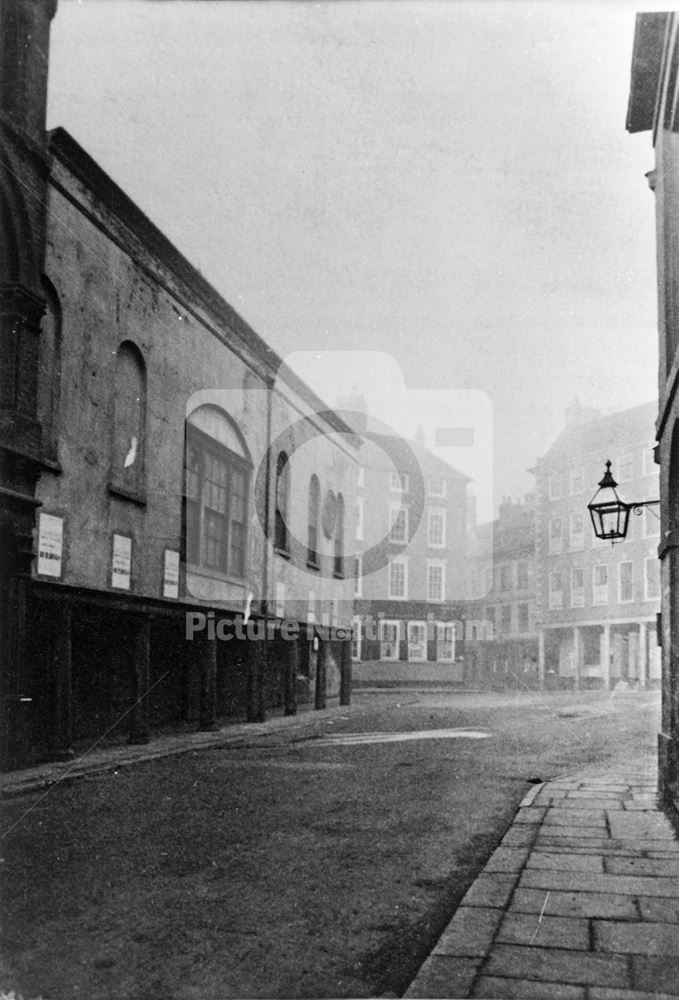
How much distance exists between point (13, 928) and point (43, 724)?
223 inches

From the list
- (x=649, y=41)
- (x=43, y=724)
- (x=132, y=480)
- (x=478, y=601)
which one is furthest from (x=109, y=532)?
(x=478, y=601)

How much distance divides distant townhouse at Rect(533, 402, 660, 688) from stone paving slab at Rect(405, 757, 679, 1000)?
107ft

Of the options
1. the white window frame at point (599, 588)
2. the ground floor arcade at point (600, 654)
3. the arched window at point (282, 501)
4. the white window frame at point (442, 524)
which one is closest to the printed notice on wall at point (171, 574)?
the arched window at point (282, 501)

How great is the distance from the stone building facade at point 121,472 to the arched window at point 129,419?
0.09ft

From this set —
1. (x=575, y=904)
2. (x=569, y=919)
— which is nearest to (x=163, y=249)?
(x=575, y=904)

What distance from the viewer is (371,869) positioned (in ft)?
15.8

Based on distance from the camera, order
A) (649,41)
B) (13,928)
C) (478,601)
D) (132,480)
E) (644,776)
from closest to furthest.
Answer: (13,928)
(649,41)
(644,776)
(132,480)
(478,601)

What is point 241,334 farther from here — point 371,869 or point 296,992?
point 296,992

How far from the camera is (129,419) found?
11.2 m

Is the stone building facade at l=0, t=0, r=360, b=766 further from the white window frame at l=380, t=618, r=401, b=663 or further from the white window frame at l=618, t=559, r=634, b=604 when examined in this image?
the white window frame at l=618, t=559, r=634, b=604

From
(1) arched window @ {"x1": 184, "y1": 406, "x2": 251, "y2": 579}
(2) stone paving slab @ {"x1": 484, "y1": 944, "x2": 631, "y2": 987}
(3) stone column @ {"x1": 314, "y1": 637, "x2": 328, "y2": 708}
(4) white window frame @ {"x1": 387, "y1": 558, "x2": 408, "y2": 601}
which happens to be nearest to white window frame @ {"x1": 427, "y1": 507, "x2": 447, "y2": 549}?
(4) white window frame @ {"x1": 387, "y1": 558, "x2": 408, "y2": 601}

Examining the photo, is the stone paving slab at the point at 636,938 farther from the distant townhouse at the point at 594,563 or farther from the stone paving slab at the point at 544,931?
the distant townhouse at the point at 594,563

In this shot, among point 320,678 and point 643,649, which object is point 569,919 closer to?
point 320,678

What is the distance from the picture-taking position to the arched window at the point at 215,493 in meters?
13.3
